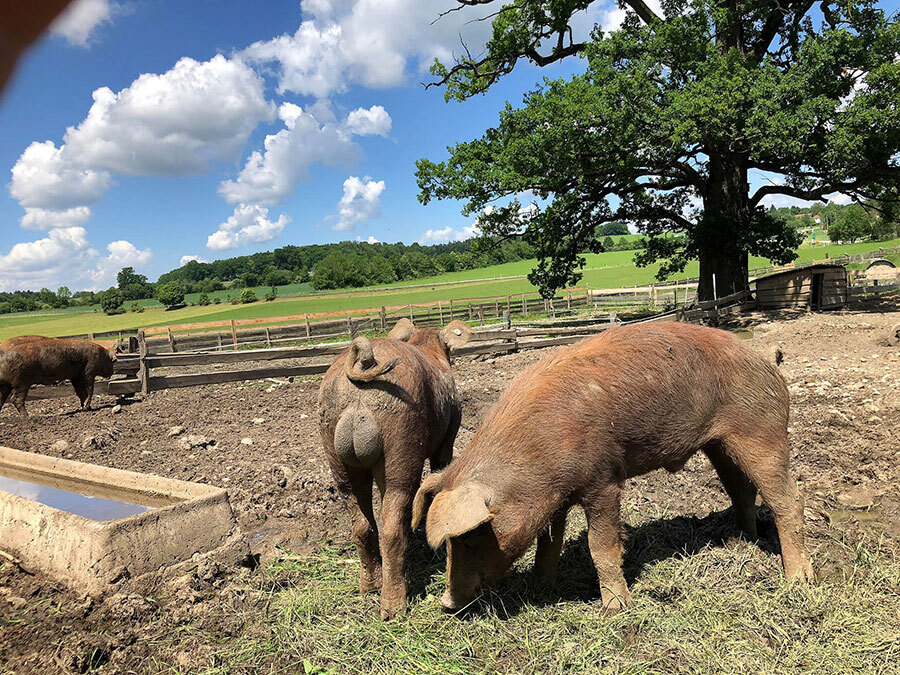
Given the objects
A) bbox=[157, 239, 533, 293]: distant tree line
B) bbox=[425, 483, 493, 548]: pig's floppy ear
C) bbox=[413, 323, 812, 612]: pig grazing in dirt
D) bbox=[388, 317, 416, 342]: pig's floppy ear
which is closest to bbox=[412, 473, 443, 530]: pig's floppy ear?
bbox=[413, 323, 812, 612]: pig grazing in dirt

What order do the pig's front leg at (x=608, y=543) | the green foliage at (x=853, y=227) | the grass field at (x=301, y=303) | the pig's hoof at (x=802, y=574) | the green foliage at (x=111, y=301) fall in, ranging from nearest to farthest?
the pig's front leg at (x=608, y=543), the pig's hoof at (x=802, y=574), the grass field at (x=301, y=303), the green foliage at (x=111, y=301), the green foliage at (x=853, y=227)

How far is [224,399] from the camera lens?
482 inches

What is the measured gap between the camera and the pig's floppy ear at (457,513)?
3523 millimetres

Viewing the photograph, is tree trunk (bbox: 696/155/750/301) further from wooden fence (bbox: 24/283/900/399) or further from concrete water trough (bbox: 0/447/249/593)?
concrete water trough (bbox: 0/447/249/593)

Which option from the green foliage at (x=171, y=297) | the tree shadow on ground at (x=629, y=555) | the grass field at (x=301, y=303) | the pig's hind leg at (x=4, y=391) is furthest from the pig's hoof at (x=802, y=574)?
the green foliage at (x=171, y=297)

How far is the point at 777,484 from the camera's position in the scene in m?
4.34

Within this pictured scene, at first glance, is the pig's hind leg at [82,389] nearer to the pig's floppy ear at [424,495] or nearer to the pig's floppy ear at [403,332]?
the pig's floppy ear at [403,332]

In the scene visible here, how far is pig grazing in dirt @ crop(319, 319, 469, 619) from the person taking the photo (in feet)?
13.4

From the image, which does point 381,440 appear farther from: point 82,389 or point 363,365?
point 82,389

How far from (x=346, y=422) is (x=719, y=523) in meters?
3.37

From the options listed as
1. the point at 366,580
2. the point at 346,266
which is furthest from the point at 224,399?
the point at 346,266

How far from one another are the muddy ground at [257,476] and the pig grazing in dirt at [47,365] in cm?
70

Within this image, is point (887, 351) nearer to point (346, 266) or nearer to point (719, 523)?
point (719, 523)

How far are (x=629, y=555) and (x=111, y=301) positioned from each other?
73688 mm
